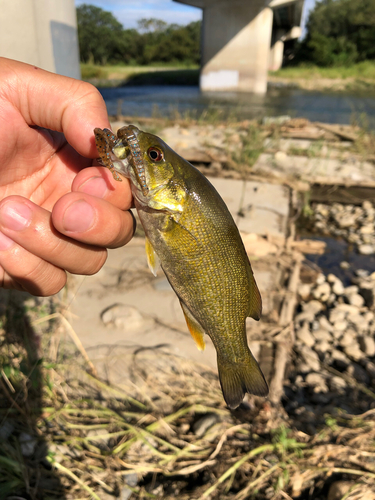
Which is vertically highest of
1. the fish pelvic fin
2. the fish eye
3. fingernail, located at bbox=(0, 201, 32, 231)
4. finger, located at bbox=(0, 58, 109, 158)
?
finger, located at bbox=(0, 58, 109, 158)

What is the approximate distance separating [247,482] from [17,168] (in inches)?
103

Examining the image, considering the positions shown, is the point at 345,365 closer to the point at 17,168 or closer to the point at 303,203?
the point at 17,168

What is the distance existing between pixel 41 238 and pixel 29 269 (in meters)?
0.28

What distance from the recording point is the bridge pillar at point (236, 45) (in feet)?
107

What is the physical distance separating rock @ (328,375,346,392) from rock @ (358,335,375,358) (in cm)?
72

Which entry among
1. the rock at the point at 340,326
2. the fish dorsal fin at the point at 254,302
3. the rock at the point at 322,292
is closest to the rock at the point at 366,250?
the rock at the point at 322,292

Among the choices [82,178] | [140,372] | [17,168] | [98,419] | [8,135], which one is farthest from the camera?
[140,372]

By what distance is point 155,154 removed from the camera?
160 cm

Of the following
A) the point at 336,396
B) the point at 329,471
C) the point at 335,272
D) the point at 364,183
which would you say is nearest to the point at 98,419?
the point at 329,471

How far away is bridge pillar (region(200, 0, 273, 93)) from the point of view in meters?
32.7

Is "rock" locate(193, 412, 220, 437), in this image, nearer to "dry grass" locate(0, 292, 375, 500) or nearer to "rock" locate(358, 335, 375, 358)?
"dry grass" locate(0, 292, 375, 500)

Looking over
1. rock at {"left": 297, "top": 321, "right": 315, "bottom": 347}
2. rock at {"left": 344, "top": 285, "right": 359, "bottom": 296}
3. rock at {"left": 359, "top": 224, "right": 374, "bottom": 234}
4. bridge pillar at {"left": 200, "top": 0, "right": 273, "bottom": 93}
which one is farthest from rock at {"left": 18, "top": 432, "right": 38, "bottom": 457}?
bridge pillar at {"left": 200, "top": 0, "right": 273, "bottom": 93}

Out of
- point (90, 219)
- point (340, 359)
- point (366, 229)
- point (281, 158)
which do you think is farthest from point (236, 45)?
point (90, 219)

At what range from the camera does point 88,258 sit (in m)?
2.15
